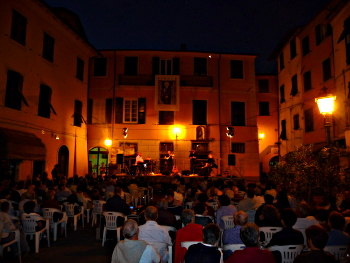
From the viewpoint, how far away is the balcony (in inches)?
845

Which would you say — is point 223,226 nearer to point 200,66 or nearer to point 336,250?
point 336,250

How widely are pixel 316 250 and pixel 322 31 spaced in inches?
688

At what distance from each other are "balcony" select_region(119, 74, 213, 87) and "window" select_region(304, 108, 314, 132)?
6.89 m

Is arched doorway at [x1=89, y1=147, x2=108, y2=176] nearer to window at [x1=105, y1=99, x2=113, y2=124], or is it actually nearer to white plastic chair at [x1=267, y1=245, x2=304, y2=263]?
window at [x1=105, y1=99, x2=113, y2=124]

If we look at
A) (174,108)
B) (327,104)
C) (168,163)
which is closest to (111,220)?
(327,104)

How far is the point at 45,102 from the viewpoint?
1559 centimetres

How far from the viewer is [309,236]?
11.0 feet

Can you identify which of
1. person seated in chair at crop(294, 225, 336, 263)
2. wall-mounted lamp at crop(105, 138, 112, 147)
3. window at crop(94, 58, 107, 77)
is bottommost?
person seated in chair at crop(294, 225, 336, 263)

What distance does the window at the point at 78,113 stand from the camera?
61.2ft

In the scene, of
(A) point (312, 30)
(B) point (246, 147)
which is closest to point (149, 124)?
(B) point (246, 147)

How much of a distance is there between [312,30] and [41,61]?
16.2 m

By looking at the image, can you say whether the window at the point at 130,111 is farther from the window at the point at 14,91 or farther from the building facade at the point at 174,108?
the window at the point at 14,91

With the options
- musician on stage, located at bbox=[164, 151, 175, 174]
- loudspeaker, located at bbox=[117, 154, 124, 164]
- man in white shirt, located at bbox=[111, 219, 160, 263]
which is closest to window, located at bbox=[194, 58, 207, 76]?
musician on stage, located at bbox=[164, 151, 175, 174]

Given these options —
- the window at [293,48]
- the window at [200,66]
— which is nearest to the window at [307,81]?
the window at [293,48]
